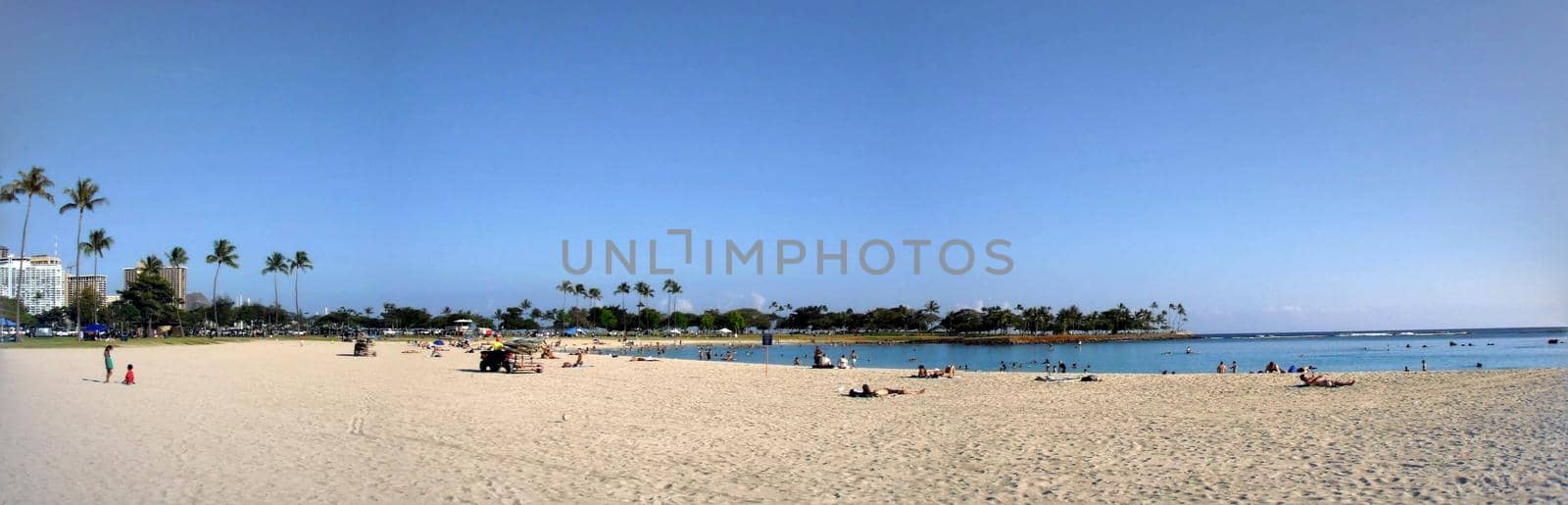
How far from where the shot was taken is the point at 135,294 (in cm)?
7450

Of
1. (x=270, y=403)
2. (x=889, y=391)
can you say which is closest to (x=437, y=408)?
(x=270, y=403)

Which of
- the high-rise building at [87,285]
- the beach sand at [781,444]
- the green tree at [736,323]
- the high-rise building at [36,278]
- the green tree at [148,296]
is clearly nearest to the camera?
the beach sand at [781,444]

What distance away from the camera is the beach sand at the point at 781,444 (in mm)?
8422

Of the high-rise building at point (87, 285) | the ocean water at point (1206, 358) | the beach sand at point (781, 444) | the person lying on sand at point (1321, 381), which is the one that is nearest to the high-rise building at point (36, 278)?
the high-rise building at point (87, 285)

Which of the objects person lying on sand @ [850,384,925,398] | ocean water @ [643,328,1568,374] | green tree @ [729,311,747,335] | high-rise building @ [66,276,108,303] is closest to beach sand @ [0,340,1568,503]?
person lying on sand @ [850,384,925,398]

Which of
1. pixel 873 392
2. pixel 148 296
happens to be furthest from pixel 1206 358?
pixel 148 296

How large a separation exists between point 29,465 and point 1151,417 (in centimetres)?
1549

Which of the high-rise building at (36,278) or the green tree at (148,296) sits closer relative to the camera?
the high-rise building at (36,278)

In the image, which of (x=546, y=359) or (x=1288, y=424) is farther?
(x=546, y=359)

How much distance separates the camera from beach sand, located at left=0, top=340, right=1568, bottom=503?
27.6 ft

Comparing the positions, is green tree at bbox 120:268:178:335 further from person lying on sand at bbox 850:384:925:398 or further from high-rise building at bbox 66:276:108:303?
person lying on sand at bbox 850:384:925:398

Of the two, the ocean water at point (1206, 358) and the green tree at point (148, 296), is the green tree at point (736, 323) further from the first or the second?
the green tree at point (148, 296)

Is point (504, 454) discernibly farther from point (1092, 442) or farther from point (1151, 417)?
point (1151, 417)

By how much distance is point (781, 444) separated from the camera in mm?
11664
